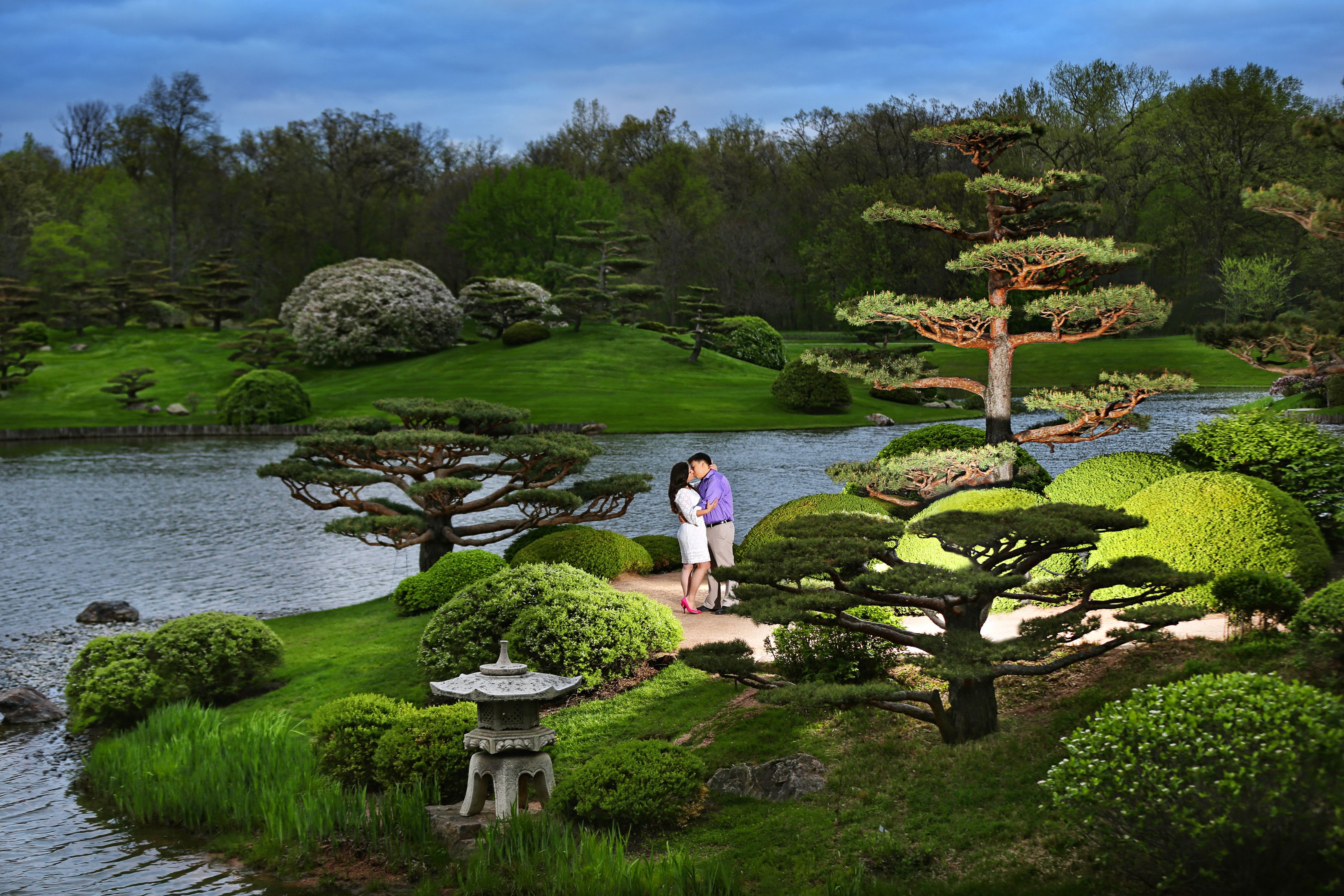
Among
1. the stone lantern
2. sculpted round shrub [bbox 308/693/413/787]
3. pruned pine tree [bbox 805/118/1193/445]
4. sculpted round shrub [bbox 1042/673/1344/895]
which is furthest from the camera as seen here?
pruned pine tree [bbox 805/118/1193/445]

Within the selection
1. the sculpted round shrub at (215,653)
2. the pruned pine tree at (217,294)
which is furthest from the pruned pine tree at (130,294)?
the sculpted round shrub at (215,653)

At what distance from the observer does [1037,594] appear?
8.77 metres

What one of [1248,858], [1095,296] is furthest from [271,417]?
[1248,858]

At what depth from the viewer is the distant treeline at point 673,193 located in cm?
5647

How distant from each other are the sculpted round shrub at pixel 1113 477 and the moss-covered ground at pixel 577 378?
25452 millimetres

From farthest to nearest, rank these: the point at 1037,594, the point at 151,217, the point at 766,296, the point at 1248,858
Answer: the point at 151,217 < the point at 766,296 < the point at 1037,594 < the point at 1248,858

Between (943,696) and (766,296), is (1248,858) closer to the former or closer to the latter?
(943,696)

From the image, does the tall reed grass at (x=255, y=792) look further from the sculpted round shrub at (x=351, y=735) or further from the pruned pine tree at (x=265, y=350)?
the pruned pine tree at (x=265, y=350)

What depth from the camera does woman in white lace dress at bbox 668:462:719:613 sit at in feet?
41.5

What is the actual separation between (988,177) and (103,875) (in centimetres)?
1321

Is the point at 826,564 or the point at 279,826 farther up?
the point at 826,564

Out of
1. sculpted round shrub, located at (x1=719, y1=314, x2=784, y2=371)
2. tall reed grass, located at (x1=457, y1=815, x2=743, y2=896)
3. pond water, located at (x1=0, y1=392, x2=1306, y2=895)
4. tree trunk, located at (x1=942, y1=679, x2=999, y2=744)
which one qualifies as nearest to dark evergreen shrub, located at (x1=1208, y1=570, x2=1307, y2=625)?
tree trunk, located at (x1=942, y1=679, x2=999, y2=744)

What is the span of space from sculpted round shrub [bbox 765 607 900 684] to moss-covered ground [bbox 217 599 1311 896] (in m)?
0.43

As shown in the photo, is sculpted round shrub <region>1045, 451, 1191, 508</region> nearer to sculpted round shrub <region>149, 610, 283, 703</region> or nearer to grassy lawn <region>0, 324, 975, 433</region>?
sculpted round shrub <region>149, 610, 283, 703</region>
